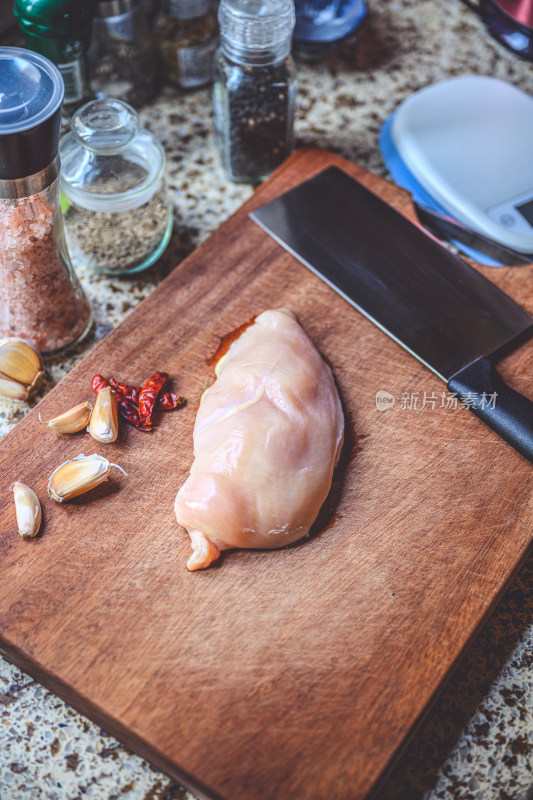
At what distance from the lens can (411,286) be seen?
1179 mm

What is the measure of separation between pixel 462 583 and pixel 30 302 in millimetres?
723

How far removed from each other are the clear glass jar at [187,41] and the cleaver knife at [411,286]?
432mm

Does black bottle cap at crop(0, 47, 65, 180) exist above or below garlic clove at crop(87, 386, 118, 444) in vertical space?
above

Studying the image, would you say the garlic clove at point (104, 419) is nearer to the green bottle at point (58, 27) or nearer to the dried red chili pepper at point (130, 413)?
the dried red chili pepper at point (130, 413)

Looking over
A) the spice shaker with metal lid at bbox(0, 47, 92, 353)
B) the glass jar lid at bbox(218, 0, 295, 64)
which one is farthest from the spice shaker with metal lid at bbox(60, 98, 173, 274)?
the glass jar lid at bbox(218, 0, 295, 64)

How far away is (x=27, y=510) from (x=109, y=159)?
1.81 ft

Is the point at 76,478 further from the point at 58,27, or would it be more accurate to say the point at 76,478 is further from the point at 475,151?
the point at 475,151

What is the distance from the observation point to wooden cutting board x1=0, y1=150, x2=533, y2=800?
842 mm

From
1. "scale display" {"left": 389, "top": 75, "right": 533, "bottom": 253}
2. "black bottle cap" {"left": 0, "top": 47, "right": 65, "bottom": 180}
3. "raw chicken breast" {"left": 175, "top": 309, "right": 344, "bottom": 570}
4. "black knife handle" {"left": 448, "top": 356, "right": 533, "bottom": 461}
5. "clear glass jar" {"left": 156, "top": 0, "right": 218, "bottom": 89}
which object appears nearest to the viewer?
"black bottle cap" {"left": 0, "top": 47, "right": 65, "bottom": 180}

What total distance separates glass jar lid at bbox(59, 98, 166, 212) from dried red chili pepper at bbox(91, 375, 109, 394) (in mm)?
267

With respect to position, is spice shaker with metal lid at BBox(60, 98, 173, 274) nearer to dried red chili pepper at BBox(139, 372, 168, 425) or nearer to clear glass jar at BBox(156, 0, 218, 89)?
dried red chili pepper at BBox(139, 372, 168, 425)

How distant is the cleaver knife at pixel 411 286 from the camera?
109 cm

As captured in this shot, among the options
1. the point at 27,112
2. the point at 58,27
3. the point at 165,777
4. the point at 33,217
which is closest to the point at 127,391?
the point at 33,217

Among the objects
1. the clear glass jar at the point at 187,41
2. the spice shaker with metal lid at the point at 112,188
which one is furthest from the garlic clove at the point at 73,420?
the clear glass jar at the point at 187,41
